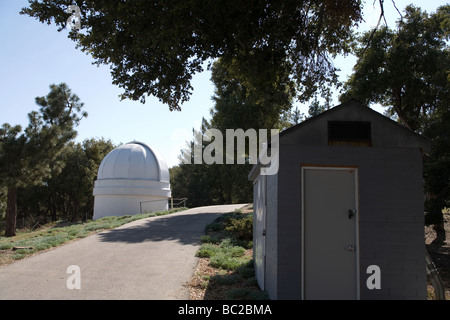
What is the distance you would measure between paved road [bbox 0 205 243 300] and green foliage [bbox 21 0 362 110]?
428 cm

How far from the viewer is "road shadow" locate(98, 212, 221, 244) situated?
44.4ft

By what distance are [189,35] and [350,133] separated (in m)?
4.25

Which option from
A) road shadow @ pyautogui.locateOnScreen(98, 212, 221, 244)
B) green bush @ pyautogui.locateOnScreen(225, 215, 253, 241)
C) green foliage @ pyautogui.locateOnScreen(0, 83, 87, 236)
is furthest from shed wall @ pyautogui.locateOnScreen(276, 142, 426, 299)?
green foliage @ pyautogui.locateOnScreen(0, 83, 87, 236)

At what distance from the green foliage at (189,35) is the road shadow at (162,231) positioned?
564 centimetres

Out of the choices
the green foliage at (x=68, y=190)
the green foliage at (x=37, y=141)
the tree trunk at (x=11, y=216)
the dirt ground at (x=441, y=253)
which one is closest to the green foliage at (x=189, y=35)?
the dirt ground at (x=441, y=253)

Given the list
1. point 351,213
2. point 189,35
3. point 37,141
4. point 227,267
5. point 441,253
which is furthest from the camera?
point 37,141

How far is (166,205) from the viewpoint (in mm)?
32562

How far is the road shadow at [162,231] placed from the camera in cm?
1354

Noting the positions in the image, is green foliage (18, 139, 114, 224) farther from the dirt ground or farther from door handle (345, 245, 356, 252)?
door handle (345, 245, 356, 252)

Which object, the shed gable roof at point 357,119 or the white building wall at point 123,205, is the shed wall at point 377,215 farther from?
the white building wall at point 123,205

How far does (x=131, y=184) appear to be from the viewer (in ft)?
99.5

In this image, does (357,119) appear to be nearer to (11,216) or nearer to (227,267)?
(227,267)

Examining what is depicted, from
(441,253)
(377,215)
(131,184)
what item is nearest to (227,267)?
(377,215)
